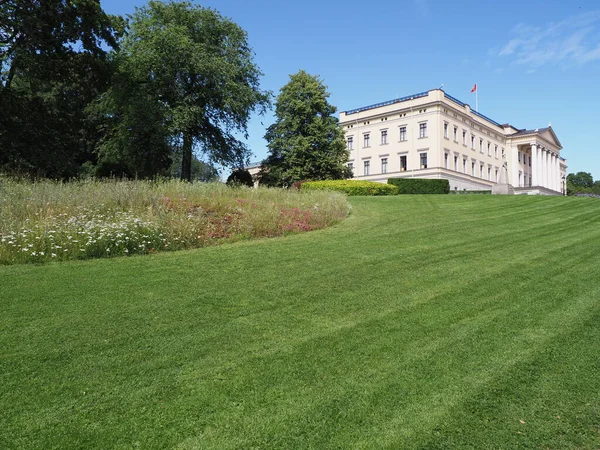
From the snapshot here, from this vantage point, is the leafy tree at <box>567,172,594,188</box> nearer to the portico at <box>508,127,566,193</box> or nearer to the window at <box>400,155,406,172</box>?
the portico at <box>508,127,566,193</box>

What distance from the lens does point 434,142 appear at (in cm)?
5028

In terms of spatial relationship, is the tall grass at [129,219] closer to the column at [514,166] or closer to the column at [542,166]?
the column at [514,166]

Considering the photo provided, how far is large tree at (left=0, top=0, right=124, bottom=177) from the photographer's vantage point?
19.7 metres

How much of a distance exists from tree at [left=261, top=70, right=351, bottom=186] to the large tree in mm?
20005

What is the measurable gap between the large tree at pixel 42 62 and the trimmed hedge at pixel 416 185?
21293 mm

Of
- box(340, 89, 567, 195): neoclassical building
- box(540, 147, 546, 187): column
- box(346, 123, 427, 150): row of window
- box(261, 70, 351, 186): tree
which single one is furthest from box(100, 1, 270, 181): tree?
box(540, 147, 546, 187): column

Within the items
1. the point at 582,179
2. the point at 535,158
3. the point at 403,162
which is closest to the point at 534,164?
the point at 535,158

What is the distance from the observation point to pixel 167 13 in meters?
29.8

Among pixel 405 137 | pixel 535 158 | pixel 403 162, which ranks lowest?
pixel 403 162

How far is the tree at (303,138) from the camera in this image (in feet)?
132

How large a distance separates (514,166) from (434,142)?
2498cm

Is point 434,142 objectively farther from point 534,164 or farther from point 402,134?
point 534,164

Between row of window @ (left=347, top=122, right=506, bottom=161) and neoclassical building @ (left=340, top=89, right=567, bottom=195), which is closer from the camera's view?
neoclassical building @ (left=340, top=89, right=567, bottom=195)

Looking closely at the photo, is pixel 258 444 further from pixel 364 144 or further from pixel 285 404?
pixel 364 144
